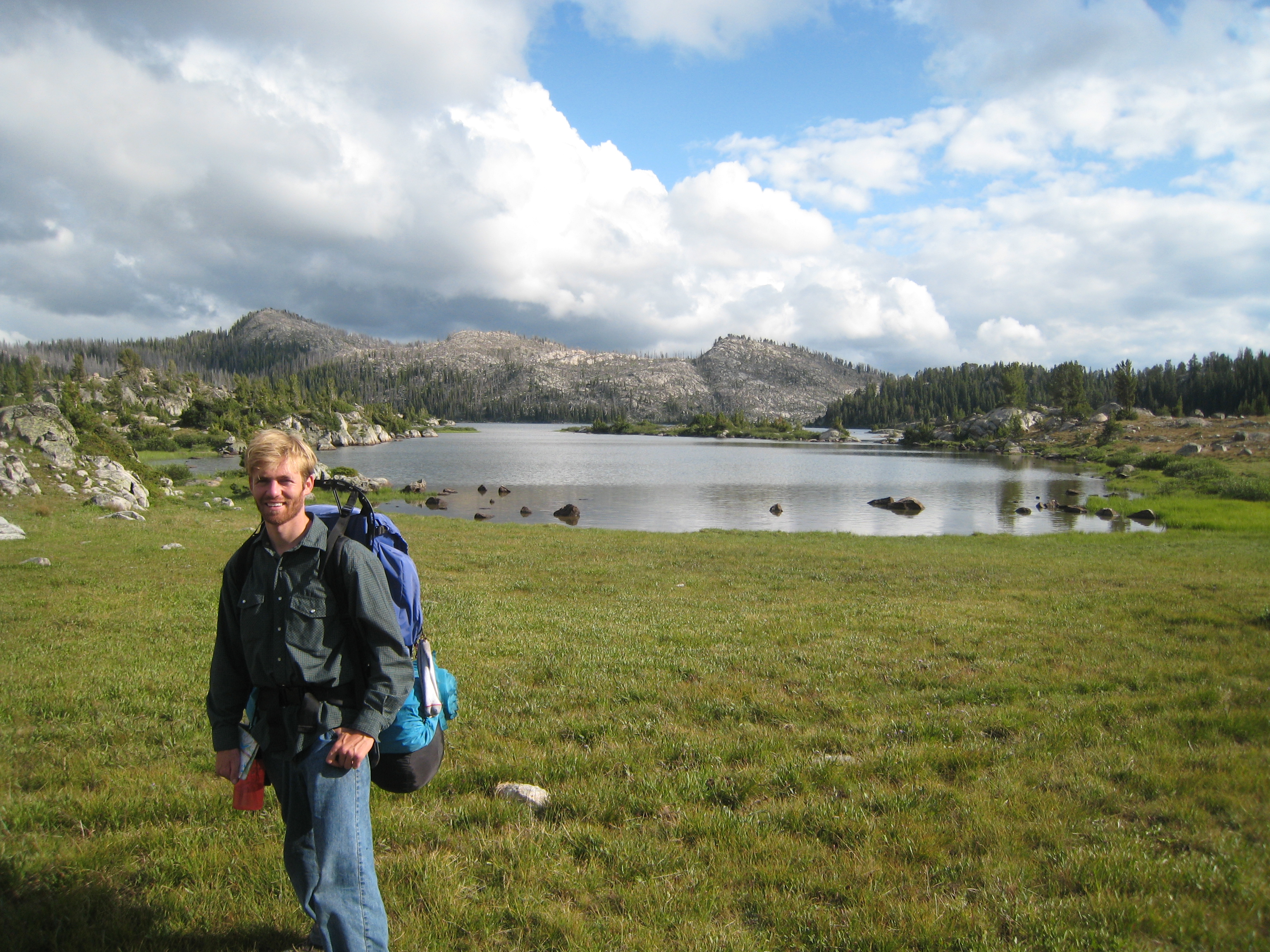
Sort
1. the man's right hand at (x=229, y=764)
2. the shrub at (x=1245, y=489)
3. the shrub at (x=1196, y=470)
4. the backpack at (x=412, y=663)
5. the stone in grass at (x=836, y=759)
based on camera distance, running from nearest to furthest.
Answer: the man's right hand at (x=229, y=764) → the backpack at (x=412, y=663) → the stone in grass at (x=836, y=759) → the shrub at (x=1245, y=489) → the shrub at (x=1196, y=470)

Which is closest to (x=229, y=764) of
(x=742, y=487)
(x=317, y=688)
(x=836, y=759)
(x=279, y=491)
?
(x=317, y=688)

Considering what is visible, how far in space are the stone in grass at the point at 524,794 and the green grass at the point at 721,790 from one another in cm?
15

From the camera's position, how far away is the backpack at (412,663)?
3.89 m

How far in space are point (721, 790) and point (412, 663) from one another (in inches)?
156

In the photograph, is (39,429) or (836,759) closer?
(836,759)

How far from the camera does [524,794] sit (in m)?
6.22

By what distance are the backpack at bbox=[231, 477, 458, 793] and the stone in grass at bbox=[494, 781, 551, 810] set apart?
241cm

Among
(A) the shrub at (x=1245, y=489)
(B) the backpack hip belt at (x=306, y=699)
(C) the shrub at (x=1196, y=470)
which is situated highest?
(B) the backpack hip belt at (x=306, y=699)

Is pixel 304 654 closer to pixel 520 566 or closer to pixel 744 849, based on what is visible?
pixel 744 849

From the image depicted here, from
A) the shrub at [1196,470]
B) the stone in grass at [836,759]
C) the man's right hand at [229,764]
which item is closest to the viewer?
the man's right hand at [229,764]

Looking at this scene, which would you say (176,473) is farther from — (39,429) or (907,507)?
(907,507)

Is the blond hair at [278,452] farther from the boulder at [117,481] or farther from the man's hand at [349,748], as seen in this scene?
the boulder at [117,481]

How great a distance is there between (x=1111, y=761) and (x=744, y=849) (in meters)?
4.22

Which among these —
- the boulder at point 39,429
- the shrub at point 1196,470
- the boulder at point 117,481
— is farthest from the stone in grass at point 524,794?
the shrub at point 1196,470
